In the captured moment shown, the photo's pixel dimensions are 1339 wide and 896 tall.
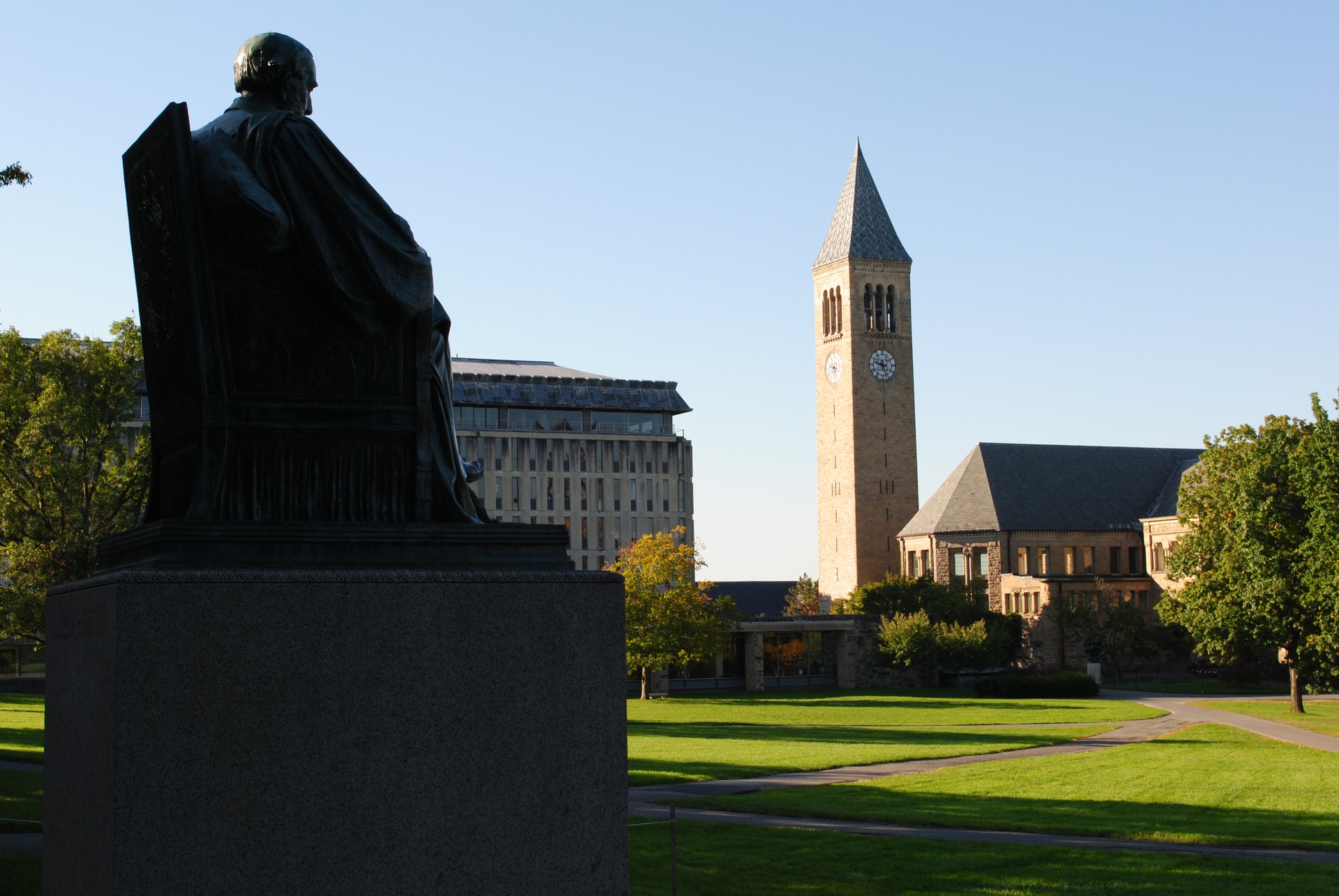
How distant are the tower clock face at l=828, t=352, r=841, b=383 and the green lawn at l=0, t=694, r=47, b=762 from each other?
73.8 meters

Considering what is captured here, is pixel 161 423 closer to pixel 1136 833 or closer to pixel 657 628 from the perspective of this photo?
pixel 1136 833

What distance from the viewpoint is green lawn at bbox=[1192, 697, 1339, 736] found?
44.2 metres

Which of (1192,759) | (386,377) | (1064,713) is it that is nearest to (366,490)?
(386,377)

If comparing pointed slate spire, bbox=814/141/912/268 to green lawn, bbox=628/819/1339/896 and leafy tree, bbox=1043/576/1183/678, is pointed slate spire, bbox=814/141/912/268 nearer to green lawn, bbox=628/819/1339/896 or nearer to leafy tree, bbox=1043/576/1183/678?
leafy tree, bbox=1043/576/1183/678

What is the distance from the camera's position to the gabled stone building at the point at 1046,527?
339 feet

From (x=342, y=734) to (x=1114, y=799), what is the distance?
17677mm

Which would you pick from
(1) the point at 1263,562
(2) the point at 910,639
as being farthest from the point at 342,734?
(2) the point at 910,639

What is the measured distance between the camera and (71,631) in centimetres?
657

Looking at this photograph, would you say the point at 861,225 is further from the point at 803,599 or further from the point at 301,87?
the point at 301,87

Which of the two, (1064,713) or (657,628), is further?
(657,628)

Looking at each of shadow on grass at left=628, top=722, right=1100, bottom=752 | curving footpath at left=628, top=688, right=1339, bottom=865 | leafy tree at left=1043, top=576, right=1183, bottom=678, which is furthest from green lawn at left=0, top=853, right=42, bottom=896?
leafy tree at left=1043, top=576, right=1183, bottom=678

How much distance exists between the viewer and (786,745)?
114 feet

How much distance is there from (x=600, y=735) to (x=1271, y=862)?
1068 cm

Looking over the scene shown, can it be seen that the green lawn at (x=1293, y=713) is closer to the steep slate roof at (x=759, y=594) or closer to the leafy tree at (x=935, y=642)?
the leafy tree at (x=935, y=642)
